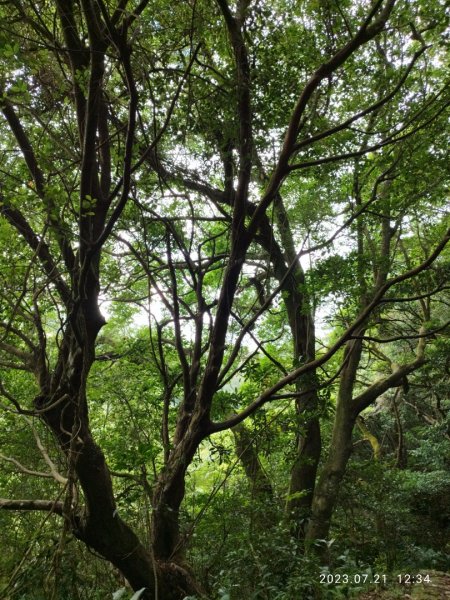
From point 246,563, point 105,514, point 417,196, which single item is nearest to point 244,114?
point 417,196

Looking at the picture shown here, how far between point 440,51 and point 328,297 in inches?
183

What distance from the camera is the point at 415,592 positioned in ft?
13.9

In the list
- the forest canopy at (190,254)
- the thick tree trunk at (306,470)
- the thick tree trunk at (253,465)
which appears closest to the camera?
the forest canopy at (190,254)

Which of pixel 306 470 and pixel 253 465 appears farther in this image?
pixel 306 470

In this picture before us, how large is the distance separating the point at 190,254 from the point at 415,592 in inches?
168

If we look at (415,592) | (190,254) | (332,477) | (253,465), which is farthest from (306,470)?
(190,254)

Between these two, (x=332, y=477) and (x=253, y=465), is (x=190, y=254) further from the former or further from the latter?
(x=332, y=477)

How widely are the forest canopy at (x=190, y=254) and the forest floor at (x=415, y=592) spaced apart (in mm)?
227

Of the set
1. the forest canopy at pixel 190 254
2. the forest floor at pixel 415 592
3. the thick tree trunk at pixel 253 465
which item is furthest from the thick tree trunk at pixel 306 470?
the forest floor at pixel 415 592

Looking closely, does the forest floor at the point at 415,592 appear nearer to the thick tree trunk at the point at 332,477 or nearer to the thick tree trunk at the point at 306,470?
the thick tree trunk at the point at 332,477

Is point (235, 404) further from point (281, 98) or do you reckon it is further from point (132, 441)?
point (281, 98)

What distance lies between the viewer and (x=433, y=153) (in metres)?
4.70

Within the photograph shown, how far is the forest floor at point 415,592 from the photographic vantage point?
4.09 m

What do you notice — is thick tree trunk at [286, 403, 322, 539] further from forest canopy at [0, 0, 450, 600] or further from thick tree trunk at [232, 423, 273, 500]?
thick tree trunk at [232, 423, 273, 500]
